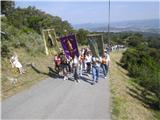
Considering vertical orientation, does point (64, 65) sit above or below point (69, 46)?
below

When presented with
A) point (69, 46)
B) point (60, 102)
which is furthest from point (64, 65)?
point (60, 102)

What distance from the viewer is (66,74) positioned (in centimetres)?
2233

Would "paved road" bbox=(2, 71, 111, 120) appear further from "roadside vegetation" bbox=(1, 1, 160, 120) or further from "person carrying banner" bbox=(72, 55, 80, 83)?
"person carrying banner" bbox=(72, 55, 80, 83)

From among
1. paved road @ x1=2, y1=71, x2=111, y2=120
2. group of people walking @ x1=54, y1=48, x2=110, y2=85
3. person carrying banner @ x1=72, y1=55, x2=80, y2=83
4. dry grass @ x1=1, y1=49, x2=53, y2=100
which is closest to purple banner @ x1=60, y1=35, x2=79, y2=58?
group of people walking @ x1=54, y1=48, x2=110, y2=85

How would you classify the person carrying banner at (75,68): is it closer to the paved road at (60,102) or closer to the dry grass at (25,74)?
the paved road at (60,102)

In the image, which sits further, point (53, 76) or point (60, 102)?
point (53, 76)

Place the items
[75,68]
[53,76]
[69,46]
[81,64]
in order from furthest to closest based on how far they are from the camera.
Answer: [81,64] < [53,76] < [69,46] < [75,68]

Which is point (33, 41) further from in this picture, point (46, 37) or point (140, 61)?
point (140, 61)

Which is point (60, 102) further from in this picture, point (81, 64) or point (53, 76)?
point (81, 64)

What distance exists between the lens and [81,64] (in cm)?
2389

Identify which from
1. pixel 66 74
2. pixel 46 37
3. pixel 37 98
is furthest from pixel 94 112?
pixel 46 37

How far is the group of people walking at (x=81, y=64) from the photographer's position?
2100 centimetres

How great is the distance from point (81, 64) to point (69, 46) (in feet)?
6.95

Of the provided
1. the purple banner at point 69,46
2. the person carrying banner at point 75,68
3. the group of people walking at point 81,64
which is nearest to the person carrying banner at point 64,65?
the group of people walking at point 81,64
